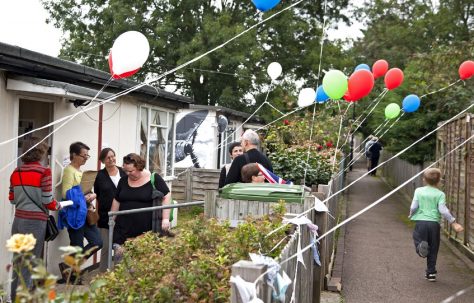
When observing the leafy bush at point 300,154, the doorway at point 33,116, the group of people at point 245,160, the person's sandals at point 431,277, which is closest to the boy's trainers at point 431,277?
the person's sandals at point 431,277

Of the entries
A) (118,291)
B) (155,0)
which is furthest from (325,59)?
(118,291)

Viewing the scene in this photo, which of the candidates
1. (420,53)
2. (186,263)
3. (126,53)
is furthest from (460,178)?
(420,53)

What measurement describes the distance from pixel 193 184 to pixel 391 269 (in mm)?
8442

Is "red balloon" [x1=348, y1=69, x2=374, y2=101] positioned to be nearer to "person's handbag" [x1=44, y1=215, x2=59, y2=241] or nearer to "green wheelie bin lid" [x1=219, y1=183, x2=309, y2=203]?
"green wheelie bin lid" [x1=219, y1=183, x2=309, y2=203]

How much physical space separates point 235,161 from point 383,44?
99.2 feet

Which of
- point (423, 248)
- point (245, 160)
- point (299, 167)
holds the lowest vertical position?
point (423, 248)

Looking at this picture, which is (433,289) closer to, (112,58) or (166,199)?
(166,199)

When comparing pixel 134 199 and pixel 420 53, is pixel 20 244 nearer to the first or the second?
pixel 134 199

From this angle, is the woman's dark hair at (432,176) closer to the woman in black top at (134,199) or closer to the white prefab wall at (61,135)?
the woman in black top at (134,199)

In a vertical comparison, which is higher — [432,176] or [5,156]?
Answer: [5,156]

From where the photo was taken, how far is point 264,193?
232 inches

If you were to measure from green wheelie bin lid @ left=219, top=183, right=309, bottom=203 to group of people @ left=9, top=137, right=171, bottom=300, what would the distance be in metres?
1.16

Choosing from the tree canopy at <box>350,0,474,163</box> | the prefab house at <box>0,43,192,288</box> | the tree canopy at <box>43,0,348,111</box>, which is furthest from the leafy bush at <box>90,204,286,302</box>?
the tree canopy at <box>43,0,348,111</box>

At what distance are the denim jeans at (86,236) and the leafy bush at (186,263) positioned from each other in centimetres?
364
